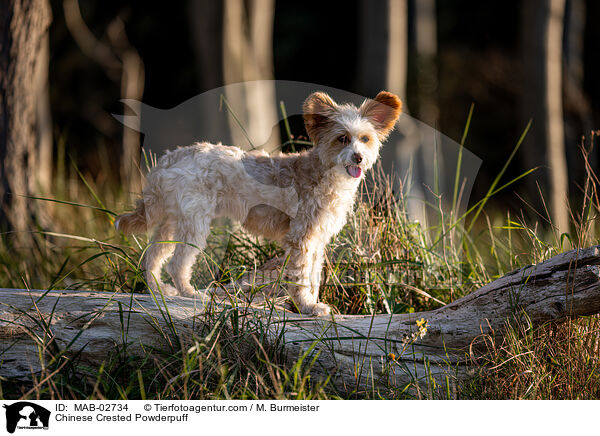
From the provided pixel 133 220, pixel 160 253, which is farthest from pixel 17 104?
pixel 160 253

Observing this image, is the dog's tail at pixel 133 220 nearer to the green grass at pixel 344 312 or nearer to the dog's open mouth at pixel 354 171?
the green grass at pixel 344 312

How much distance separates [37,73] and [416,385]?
17.4 ft

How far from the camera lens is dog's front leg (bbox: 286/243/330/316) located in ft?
13.9

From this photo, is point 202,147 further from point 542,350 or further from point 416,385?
point 542,350

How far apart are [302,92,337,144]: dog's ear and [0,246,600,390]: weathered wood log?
139 centimetres

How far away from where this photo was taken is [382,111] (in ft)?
13.8

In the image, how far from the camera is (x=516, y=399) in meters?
3.45

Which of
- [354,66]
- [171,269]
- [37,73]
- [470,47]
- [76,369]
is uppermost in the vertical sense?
[470,47]

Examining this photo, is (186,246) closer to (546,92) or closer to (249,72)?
(249,72)

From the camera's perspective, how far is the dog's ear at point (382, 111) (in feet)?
13.7

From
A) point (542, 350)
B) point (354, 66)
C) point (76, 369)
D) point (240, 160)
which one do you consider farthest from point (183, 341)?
point (354, 66)

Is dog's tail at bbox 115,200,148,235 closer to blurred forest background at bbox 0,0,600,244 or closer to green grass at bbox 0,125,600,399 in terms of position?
green grass at bbox 0,125,600,399

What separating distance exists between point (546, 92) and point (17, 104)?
7.22m
